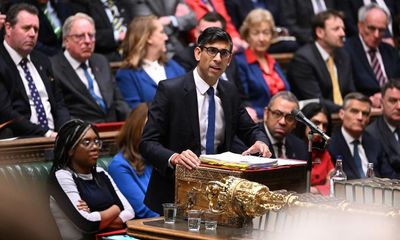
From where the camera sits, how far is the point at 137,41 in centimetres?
742

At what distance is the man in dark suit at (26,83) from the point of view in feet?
21.1

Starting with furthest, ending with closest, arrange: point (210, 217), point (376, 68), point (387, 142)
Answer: point (376, 68) → point (387, 142) → point (210, 217)

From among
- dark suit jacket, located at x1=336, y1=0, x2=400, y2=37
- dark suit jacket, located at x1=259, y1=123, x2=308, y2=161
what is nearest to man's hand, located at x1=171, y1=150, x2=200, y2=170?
dark suit jacket, located at x1=259, y1=123, x2=308, y2=161

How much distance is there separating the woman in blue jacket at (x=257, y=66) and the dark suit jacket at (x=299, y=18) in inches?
44.1

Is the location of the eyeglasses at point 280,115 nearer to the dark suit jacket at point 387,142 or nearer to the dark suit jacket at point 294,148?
the dark suit jacket at point 294,148

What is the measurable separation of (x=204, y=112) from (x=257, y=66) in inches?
132

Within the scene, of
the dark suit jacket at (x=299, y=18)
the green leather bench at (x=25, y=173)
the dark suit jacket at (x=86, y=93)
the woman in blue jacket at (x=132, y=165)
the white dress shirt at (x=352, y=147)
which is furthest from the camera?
the dark suit jacket at (x=299, y=18)

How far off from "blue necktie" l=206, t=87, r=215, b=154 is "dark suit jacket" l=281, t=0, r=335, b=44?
4.48 metres

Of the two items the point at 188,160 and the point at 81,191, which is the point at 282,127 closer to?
the point at 81,191

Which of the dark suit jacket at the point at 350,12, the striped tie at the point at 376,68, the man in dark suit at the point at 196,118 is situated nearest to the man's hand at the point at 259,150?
the man in dark suit at the point at 196,118

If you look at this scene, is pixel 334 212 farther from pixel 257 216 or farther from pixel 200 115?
pixel 200 115

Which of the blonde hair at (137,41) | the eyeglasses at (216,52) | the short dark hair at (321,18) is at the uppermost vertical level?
the short dark hair at (321,18)

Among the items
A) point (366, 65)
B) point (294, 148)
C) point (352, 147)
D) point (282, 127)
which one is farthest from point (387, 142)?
point (366, 65)

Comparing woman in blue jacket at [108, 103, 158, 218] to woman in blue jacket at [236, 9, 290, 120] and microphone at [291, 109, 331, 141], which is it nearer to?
microphone at [291, 109, 331, 141]
